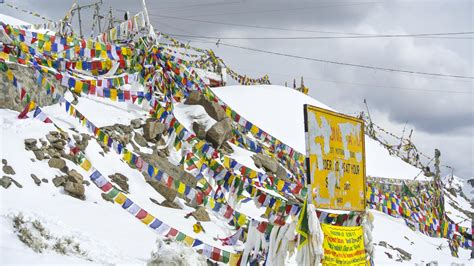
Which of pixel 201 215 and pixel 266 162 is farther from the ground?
pixel 266 162

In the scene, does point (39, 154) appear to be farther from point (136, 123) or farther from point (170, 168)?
point (136, 123)

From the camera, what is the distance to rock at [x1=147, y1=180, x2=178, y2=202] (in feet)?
54.1

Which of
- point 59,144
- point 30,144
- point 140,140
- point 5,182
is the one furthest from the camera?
point 140,140

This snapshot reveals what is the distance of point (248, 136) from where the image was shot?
27.8 meters

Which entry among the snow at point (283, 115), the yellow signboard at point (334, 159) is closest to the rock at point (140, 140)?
the yellow signboard at point (334, 159)

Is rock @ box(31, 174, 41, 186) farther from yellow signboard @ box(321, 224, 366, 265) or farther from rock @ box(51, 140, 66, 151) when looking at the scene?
yellow signboard @ box(321, 224, 366, 265)

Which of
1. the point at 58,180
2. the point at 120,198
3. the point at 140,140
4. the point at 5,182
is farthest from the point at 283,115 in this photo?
the point at 5,182

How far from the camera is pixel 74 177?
13.9 m

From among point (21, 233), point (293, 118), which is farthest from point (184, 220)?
point (293, 118)

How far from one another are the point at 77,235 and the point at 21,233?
1442mm

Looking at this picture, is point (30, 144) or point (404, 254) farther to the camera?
point (404, 254)

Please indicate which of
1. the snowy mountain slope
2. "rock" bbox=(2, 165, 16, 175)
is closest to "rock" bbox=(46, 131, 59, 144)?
the snowy mountain slope

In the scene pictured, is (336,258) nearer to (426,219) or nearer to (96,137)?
(96,137)

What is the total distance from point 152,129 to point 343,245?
11.8 metres
